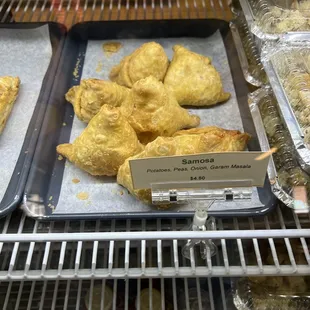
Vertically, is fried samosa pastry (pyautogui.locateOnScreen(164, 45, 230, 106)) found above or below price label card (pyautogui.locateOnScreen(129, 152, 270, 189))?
below

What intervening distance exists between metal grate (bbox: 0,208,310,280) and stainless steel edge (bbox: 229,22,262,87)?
467mm

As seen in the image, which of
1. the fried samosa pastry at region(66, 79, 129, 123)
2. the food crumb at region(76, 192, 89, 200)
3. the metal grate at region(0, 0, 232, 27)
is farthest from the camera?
the metal grate at region(0, 0, 232, 27)

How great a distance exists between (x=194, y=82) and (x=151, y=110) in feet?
0.76

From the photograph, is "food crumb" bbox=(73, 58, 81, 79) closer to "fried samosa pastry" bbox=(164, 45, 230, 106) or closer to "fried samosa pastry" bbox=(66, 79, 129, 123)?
"fried samosa pastry" bbox=(66, 79, 129, 123)

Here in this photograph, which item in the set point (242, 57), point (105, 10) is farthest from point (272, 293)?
point (105, 10)

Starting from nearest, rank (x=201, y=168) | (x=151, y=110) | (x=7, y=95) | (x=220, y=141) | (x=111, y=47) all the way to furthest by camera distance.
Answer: (x=201, y=168) < (x=220, y=141) < (x=151, y=110) < (x=7, y=95) < (x=111, y=47)

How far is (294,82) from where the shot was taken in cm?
111

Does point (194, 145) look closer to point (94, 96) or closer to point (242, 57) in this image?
point (94, 96)

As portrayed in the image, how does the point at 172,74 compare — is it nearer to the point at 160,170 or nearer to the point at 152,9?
the point at 152,9

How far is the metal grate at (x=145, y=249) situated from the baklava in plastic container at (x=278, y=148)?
0.23ft

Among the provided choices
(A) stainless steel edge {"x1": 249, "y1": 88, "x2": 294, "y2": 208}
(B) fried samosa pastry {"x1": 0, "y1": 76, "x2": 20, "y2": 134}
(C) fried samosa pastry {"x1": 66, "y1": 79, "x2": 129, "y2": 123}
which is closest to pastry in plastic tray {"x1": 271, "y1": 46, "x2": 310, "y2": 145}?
(A) stainless steel edge {"x1": 249, "y1": 88, "x2": 294, "y2": 208}

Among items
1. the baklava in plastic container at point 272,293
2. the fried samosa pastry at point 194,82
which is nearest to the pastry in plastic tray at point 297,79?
the fried samosa pastry at point 194,82

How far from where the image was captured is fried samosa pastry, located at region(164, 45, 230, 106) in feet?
4.27

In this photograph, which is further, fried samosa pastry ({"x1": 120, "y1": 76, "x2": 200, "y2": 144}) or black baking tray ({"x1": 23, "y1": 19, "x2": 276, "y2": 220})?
fried samosa pastry ({"x1": 120, "y1": 76, "x2": 200, "y2": 144})
